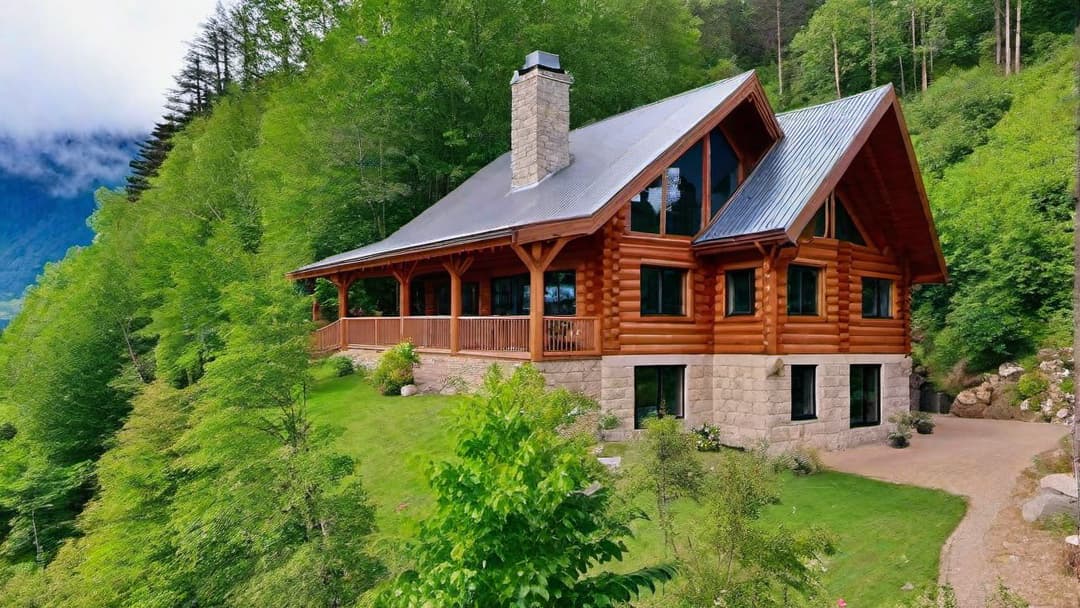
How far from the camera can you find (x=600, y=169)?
631 inches

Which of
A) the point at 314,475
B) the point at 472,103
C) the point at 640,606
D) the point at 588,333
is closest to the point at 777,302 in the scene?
the point at 588,333

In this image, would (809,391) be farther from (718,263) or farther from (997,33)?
(997,33)

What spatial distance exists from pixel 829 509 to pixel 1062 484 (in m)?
3.35

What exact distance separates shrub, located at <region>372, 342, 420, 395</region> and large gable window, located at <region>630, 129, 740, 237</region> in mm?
7708

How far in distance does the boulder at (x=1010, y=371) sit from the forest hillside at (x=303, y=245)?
64 cm

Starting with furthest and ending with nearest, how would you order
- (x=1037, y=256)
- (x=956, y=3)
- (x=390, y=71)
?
(x=956, y=3) < (x=390, y=71) < (x=1037, y=256)

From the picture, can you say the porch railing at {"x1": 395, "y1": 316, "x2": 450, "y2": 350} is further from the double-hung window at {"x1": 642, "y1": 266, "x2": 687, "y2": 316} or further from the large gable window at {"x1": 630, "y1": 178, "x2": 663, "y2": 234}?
the large gable window at {"x1": 630, "y1": 178, "x2": 663, "y2": 234}

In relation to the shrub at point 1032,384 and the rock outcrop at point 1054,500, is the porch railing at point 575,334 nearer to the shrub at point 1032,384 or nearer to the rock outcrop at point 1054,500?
the rock outcrop at point 1054,500

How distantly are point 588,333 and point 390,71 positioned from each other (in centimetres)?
2034

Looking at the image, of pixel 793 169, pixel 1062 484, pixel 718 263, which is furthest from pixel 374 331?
pixel 1062 484

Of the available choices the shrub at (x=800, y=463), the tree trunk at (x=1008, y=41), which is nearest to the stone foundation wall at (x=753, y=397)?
the shrub at (x=800, y=463)

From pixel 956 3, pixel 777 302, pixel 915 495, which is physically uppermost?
pixel 956 3

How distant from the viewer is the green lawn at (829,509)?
820 cm

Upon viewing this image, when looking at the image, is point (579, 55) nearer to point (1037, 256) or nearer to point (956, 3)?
point (1037, 256)
